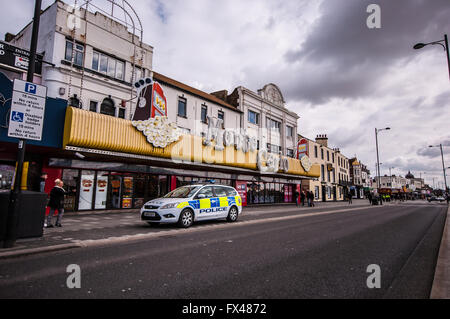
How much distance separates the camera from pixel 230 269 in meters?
4.71

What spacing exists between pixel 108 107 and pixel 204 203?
970 cm

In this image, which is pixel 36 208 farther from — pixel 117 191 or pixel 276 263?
pixel 117 191

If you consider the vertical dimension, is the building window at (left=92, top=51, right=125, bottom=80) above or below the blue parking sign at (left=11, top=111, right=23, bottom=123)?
above

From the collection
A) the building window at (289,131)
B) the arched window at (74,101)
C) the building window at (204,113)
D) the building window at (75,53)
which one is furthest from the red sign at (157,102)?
the building window at (289,131)

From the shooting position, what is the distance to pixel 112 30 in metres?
17.1

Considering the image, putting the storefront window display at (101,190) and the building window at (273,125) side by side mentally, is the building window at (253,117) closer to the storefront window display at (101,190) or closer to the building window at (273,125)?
the building window at (273,125)

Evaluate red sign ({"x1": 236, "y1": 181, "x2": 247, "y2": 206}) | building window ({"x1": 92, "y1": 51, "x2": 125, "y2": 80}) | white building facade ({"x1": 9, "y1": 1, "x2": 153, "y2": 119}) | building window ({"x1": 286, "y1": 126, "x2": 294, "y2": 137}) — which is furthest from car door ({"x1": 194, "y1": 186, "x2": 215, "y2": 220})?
building window ({"x1": 286, "y1": 126, "x2": 294, "y2": 137})

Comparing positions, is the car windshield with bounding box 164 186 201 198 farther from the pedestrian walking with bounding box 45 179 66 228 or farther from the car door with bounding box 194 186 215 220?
the pedestrian walking with bounding box 45 179 66 228

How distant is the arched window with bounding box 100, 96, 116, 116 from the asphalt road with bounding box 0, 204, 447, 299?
37.1 feet

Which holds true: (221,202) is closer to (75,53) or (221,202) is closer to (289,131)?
(75,53)

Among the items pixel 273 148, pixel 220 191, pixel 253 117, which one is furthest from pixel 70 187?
pixel 273 148

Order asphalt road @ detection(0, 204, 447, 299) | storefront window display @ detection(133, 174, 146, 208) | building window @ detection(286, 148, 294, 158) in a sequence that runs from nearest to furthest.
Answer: asphalt road @ detection(0, 204, 447, 299) → storefront window display @ detection(133, 174, 146, 208) → building window @ detection(286, 148, 294, 158)

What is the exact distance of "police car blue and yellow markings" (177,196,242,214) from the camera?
1053 centimetres
